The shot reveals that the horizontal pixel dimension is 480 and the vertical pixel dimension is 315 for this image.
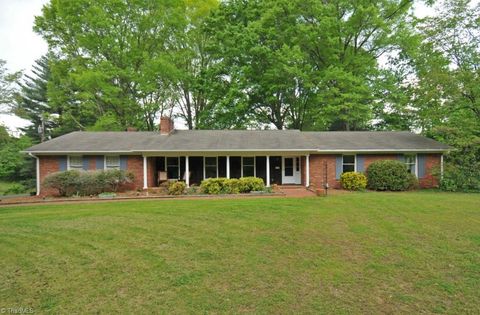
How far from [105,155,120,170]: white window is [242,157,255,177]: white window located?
7.67 m

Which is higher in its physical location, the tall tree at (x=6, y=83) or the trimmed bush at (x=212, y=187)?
the tall tree at (x=6, y=83)

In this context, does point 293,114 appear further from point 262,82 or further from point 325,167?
point 325,167

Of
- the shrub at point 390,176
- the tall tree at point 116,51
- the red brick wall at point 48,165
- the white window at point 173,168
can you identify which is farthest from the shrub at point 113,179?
the shrub at point 390,176

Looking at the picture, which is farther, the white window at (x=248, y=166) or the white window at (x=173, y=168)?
the white window at (x=248, y=166)

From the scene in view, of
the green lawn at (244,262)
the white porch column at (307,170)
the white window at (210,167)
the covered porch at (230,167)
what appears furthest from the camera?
the white window at (210,167)

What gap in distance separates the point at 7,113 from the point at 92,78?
677 centimetres

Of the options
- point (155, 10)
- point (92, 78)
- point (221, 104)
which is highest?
point (155, 10)

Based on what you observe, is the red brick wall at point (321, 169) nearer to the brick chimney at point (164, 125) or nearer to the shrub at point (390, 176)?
the shrub at point (390, 176)

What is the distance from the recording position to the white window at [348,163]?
628 inches

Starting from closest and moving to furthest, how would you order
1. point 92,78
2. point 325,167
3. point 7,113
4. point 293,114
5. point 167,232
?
point 167,232
point 325,167
point 7,113
point 92,78
point 293,114

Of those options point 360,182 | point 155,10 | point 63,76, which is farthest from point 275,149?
point 63,76

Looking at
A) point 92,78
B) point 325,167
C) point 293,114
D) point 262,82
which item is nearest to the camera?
point 325,167

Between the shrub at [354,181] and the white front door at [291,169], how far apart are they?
3.08 m

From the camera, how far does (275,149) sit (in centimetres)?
1501
